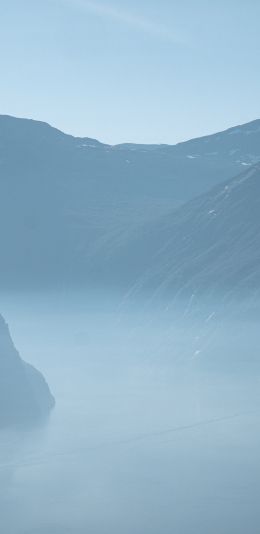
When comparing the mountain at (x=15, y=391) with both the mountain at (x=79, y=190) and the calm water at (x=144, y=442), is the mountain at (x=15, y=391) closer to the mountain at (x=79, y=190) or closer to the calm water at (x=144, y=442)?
the calm water at (x=144, y=442)

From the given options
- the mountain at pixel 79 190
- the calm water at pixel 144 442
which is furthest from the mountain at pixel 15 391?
the mountain at pixel 79 190

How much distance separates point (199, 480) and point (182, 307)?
36.0 meters

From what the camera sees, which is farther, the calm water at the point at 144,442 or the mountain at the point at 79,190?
the mountain at the point at 79,190

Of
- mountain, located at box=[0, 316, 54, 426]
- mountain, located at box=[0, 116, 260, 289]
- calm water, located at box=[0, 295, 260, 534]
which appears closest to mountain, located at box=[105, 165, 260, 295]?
mountain, located at box=[0, 116, 260, 289]

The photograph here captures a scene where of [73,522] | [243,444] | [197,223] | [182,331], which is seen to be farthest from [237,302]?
[73,522]

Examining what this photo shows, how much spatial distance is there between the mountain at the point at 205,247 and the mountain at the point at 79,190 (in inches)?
117

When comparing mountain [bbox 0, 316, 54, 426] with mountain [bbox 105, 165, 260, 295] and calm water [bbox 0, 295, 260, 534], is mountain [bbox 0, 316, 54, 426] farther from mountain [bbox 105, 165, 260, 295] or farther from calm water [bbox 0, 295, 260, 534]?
mountain [bbox 105, 165, 260, 295]

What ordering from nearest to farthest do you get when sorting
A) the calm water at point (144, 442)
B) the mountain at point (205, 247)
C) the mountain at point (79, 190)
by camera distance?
the calm water at point (144, 442)
the mountain at point (205, 247)
the mountain at point (79, 190)

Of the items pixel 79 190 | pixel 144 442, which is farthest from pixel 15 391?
pixel 79 190

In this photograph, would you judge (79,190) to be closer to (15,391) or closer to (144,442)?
(15,391)

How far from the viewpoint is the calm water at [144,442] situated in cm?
2827

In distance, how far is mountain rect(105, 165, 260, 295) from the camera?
6819cm

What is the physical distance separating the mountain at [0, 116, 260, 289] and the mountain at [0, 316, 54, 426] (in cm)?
4589

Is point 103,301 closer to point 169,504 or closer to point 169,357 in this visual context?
point 169,357
